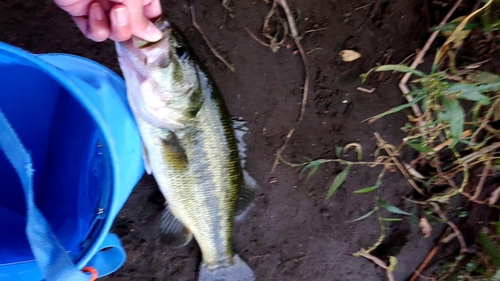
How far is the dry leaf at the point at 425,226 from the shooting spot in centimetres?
205

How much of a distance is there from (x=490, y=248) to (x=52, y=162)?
196cm

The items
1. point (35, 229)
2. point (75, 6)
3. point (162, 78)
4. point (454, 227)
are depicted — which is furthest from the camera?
point (454, 227)

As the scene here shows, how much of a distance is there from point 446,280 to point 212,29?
5.83 feet

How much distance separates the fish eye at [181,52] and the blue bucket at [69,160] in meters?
0.24

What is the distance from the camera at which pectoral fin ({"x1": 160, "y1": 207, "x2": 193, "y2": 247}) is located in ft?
5.48

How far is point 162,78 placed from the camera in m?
1.25

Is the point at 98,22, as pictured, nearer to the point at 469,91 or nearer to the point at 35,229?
the point at 35,229

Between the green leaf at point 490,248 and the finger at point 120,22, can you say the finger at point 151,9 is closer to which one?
the finger at point 120,22

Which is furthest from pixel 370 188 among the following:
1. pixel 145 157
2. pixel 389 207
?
pixel 145 157

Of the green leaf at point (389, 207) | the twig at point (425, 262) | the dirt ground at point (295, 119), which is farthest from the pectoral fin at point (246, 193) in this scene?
the twig at point (425, 262)

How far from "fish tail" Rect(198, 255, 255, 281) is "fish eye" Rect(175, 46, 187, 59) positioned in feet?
3.25

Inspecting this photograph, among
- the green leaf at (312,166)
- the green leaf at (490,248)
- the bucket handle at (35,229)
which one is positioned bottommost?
the green leaf at (490,248)

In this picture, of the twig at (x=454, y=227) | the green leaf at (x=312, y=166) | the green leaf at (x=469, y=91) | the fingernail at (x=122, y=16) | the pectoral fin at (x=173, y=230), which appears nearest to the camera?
the fingernail at (x=122, y=16)

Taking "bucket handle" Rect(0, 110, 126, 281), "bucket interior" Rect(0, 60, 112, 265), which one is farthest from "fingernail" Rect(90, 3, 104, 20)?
"bucket handle" Rect(0, 110, 126, 281)
